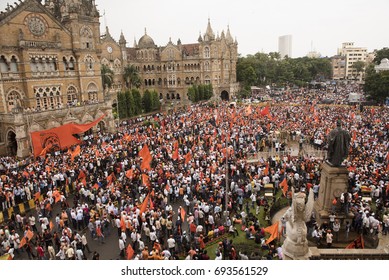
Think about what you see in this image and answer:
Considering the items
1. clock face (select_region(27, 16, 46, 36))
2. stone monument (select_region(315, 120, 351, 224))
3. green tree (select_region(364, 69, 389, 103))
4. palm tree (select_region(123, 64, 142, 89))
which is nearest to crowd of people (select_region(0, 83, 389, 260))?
stone monument (select_region(315, 120, 351, 224))

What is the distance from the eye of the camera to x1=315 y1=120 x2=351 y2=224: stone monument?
11992 millimetres

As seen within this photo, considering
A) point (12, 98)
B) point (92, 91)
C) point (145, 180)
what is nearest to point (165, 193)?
point (145, 180)

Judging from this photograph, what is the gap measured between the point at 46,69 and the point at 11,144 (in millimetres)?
9068

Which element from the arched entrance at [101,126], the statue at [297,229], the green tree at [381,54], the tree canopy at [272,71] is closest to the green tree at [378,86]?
the green tree at [381,54]

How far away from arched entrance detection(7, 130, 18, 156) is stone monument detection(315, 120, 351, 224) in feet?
82.3

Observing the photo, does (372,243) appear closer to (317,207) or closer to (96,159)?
(317,207)

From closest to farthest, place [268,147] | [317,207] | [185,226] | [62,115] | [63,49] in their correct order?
[317,207] → [185,226] → [268,147] → [62,115] → [63,49]

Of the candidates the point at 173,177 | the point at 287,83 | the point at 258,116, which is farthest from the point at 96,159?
the point at 287,83

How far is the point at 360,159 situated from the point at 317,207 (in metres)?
8.15

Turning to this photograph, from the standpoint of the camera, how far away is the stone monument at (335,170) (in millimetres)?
11992

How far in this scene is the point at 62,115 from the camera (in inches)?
1157

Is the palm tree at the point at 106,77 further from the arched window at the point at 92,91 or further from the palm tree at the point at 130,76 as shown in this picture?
the arched window at the point at 92,91

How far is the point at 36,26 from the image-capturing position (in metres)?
30.7

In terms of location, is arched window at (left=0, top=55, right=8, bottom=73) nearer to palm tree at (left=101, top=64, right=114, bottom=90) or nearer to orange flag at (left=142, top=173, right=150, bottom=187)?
palm tree at (left=101, top=64, right=114, bottom=90)
